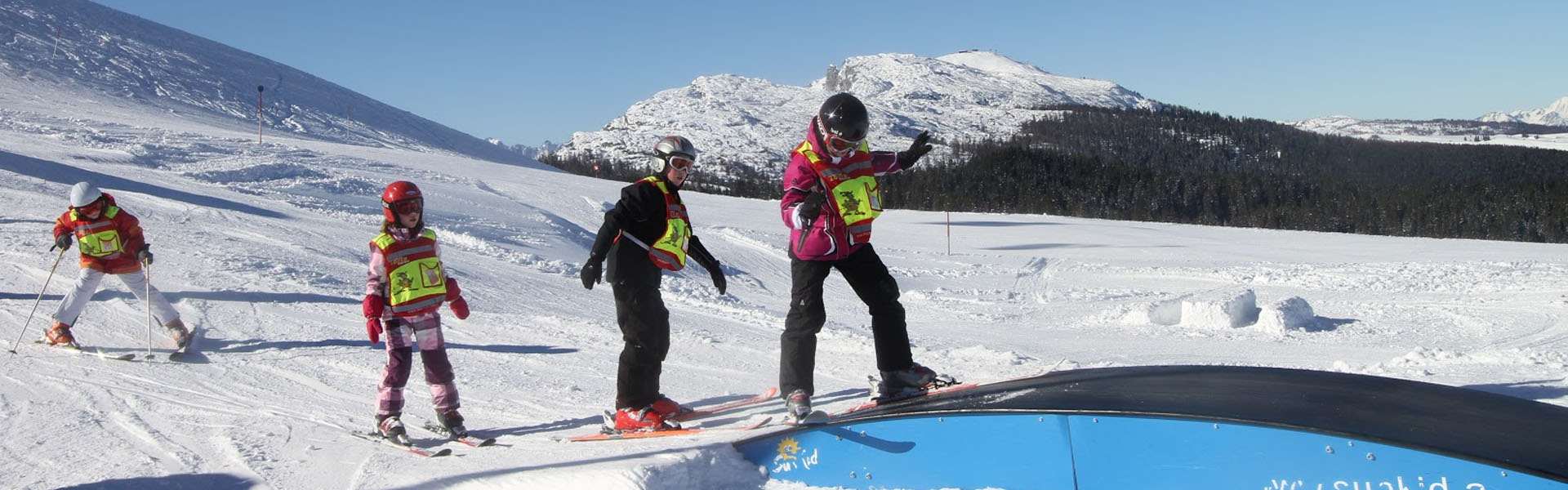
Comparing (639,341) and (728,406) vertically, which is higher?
(639,341)

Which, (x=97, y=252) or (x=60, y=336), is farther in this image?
(x=97, y=252)

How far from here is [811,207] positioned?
4.35 metres

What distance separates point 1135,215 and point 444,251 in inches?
3158

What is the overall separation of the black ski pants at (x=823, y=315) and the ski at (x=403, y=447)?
1.62 m

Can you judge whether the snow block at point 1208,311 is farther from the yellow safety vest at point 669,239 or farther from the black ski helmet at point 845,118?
the yellow safety vest at point 669,239

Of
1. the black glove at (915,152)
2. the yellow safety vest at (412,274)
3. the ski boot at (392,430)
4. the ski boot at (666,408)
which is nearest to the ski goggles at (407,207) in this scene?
the yellow safety vest at (412,274)

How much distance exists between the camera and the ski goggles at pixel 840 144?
15.0 ft

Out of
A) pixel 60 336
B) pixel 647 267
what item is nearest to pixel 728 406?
pixel 647 267

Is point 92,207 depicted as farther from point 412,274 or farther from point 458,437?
point 458,437

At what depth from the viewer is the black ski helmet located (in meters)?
4.50

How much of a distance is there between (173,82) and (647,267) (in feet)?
175

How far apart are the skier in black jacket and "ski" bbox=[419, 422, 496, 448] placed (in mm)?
614

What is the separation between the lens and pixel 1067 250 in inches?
900

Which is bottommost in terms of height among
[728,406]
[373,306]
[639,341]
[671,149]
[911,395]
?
[728,406]
